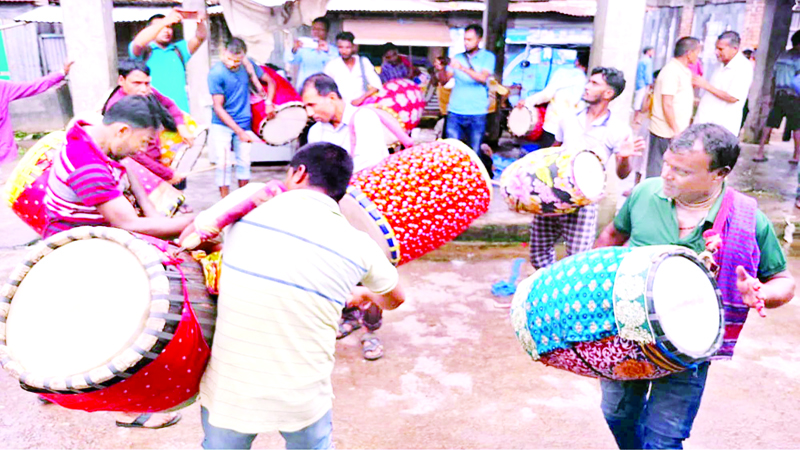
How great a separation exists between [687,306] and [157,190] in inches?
92.1

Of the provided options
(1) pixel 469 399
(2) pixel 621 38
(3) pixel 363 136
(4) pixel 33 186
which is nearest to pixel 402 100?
(2) pixel 621 38

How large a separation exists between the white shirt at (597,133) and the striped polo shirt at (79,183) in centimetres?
285

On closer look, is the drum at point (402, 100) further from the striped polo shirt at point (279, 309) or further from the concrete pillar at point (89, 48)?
the striped polo shirt at point (279, 309)

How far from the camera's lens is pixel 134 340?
179cm

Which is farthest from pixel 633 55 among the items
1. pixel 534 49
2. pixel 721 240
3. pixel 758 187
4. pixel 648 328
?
pixel 534 49

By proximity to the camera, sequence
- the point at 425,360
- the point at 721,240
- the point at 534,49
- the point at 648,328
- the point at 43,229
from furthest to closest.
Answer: the point at 534,49 < the point at 425,360 < the point at 43,229 < the point at 721,240 < the point at 648,328

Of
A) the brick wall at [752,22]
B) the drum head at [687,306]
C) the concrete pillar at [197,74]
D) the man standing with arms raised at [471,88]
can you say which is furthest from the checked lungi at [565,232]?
the brick wall at [752,22]

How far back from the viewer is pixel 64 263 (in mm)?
1901

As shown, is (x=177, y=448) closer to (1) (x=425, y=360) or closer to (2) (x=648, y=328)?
(1) (x=425, y=360)

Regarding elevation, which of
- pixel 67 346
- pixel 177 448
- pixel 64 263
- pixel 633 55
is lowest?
pixel 177 448

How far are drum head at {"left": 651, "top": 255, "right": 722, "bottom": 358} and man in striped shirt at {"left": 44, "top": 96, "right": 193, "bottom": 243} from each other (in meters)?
1.78

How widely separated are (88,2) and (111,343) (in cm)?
467

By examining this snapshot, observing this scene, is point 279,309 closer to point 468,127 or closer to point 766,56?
point 468,127

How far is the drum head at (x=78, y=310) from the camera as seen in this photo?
1.80 m
